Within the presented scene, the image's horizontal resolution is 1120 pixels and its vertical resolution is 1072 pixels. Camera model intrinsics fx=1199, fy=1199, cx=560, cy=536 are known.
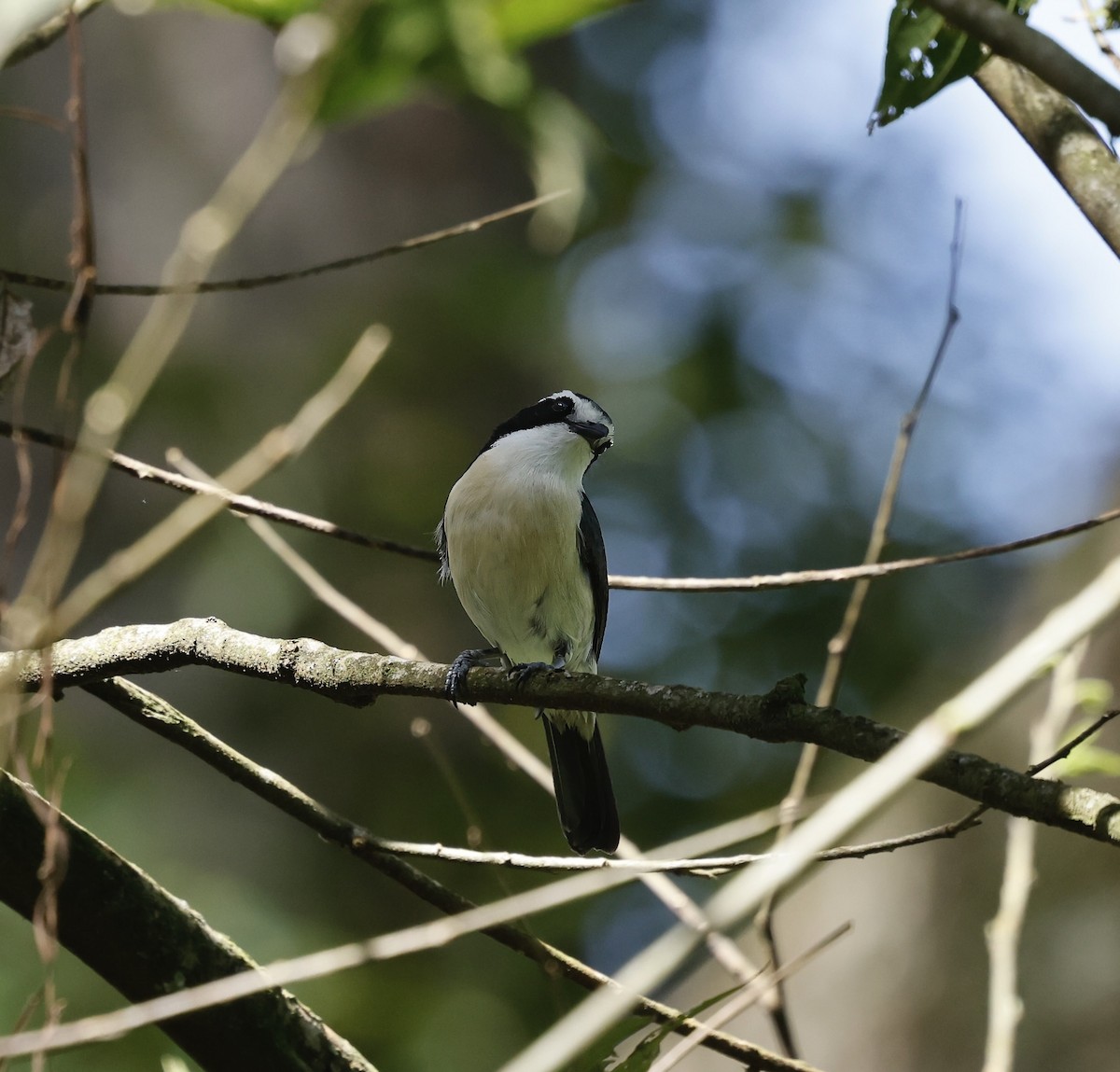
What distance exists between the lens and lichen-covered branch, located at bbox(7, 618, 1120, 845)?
1.54 metres

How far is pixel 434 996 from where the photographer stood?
7.21 meters

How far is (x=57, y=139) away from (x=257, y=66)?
163cm

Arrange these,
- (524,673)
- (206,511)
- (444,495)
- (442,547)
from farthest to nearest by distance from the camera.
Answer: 1. (444,495)
2. (442,547)
3. (524,673)
4. (206,511)

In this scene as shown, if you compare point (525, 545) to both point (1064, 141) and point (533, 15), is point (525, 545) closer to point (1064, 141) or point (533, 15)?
point (1064, 141)

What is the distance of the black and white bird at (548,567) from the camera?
4602 millimetres

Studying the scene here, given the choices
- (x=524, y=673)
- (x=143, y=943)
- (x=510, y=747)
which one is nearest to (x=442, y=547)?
(x=510, y=747)

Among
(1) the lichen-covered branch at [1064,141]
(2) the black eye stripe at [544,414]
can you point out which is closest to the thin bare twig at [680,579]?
(1) the lichen-covered branch at [1064,141]

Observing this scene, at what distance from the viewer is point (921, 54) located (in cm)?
237

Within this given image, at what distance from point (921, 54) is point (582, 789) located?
10.6 feet

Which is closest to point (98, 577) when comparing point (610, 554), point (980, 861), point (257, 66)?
point (980, 861)

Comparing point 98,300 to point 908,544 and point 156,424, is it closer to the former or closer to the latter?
point 156,424

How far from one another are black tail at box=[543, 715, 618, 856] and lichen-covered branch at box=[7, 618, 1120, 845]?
6.68ft

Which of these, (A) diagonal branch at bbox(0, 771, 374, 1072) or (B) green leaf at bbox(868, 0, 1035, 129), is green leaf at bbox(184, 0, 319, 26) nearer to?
(B) green leaf at bbox(868, 0, 1035, 129)

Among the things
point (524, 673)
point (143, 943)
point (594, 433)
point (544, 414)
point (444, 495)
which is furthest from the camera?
point (444, 495)
